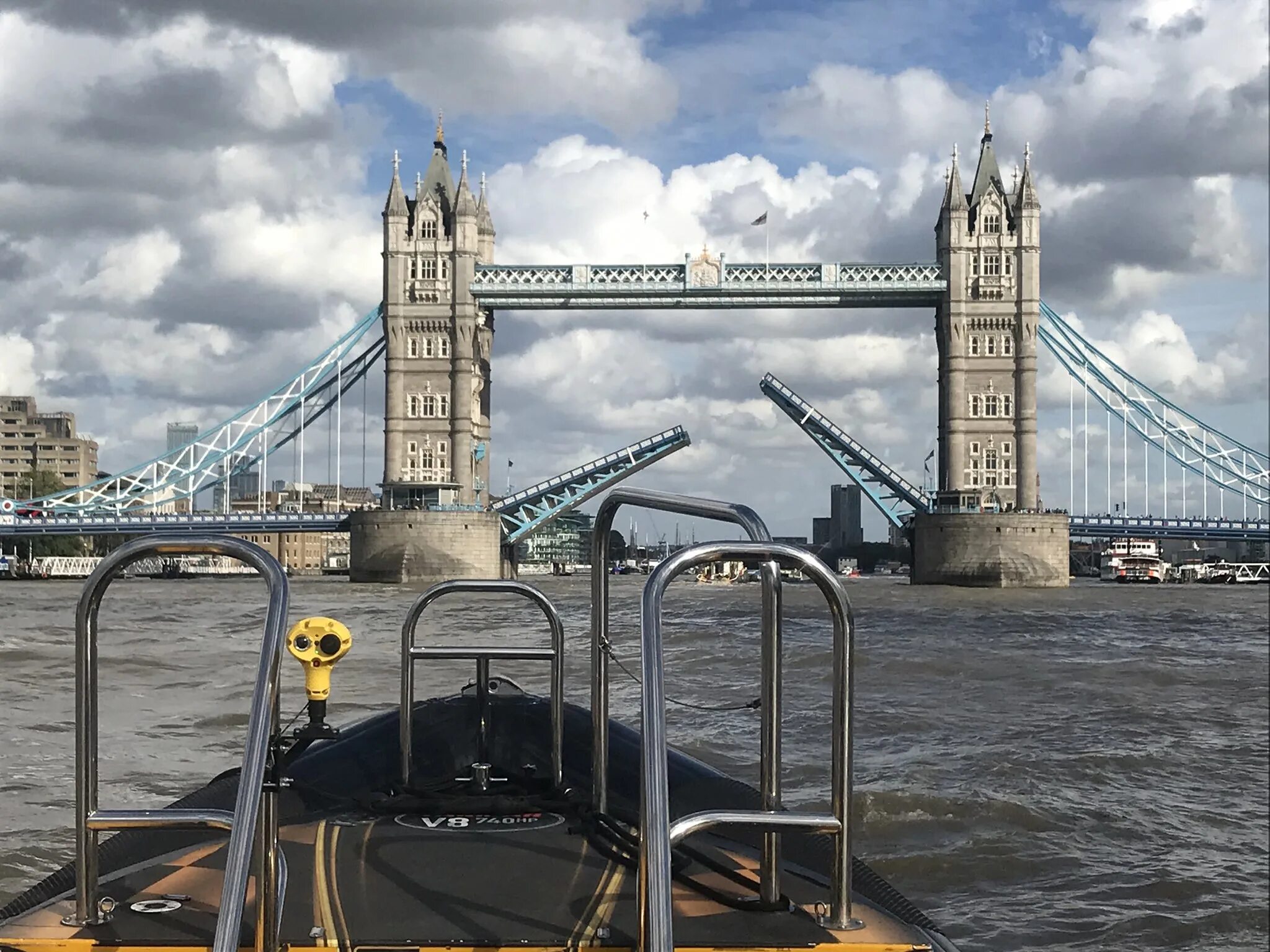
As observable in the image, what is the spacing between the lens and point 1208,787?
9.38 metres

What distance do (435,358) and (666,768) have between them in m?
63.2

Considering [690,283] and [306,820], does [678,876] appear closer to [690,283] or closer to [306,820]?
[306,820]

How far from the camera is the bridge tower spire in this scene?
64188 millimetres

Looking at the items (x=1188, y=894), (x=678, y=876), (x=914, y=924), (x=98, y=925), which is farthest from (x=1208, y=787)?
(x=98, y=925)

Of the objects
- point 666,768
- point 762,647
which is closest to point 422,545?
point 762,647

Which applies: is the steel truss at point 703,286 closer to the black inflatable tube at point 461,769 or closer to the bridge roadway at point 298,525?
the bridge roadway at point 298,525

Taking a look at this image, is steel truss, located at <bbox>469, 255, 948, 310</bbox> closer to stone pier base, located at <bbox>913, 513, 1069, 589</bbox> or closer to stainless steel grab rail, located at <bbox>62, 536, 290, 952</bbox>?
stone pier base, located at <bbox>913, 513, 1069, 589</bbox>

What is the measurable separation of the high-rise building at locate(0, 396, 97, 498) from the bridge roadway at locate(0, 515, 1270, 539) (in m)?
54.0

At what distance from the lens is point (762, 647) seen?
351 centimetres

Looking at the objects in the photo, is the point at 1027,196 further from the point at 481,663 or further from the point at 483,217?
the point at 481,663

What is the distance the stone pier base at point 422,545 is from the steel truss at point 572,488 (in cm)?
166

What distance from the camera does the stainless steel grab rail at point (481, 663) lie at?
4.85 meters

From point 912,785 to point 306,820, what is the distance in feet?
18.1

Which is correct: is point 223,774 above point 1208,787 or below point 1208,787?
above
